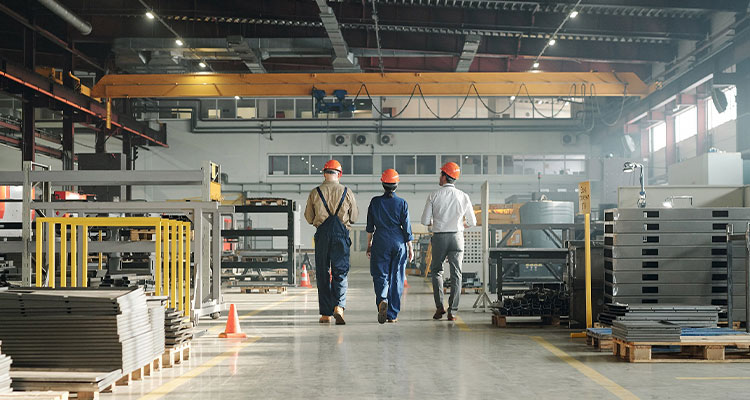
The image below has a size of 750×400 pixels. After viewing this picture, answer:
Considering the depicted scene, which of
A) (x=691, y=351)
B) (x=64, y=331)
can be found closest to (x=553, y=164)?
(x=691, y=351)

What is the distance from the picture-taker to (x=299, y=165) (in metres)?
30.6

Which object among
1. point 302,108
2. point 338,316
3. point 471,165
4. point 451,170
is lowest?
point 338,316

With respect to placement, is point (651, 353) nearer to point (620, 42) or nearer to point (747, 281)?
point (747, 281)

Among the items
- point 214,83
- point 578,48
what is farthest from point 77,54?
point 578,48

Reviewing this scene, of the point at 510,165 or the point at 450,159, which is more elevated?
the point at 450,159

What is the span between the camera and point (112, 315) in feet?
14.0

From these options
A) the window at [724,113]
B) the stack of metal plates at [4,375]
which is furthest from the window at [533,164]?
the stack of metal plates at [4,375]

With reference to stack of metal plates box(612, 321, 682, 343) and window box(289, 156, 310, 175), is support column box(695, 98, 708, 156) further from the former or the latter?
stack of metal plates box(612, 321, 682, 343)

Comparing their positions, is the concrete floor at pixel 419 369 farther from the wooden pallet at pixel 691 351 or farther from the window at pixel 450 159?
the window at pixel 450 159

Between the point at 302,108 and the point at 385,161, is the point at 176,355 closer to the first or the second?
the point at 385,161

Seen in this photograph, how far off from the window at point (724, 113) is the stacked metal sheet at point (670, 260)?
16.2m

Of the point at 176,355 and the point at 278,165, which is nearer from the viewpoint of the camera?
the point at 176,355

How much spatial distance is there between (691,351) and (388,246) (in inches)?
138

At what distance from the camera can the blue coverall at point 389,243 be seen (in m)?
8.10
